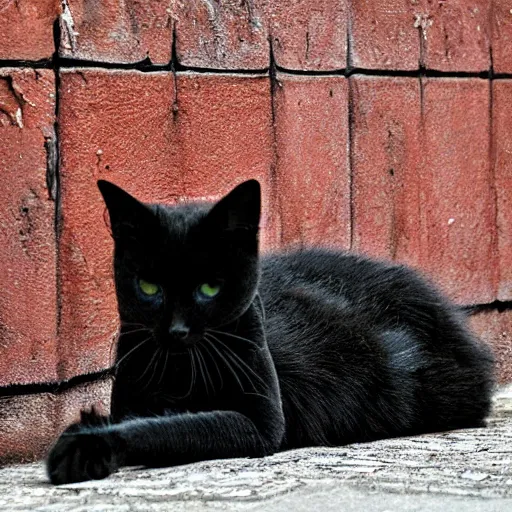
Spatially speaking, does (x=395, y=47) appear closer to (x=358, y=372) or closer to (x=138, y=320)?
(x=358, y=372)

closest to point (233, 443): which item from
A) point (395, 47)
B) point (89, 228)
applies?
point (89, 228)

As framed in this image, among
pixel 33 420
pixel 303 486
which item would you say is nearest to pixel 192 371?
pixel 303 486

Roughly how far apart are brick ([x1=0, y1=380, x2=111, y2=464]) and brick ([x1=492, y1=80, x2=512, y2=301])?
2445mm

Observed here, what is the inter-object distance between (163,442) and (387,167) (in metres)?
2.26

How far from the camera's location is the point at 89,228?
4438mm

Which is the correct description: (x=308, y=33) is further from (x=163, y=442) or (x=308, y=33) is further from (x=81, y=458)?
(x=81, y=458)

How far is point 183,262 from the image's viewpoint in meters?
3.66

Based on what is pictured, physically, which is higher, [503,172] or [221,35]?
[221,35]

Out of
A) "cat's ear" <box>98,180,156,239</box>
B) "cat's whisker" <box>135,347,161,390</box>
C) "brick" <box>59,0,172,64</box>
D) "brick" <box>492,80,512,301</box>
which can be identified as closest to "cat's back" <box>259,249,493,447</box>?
"cat's whisker" <box>135,347,161,390</box>

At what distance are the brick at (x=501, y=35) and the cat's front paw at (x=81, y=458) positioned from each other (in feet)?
10.6

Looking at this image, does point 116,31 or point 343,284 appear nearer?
point 116,31

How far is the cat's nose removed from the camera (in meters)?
3.61

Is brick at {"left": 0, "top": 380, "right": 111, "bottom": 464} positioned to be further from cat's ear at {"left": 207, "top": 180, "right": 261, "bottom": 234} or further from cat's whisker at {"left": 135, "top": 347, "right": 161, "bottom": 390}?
cat's ear at {"left": 207, "top": 180, "right": 261, "bottom": 234}

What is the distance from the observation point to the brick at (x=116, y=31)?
14.3 feet
